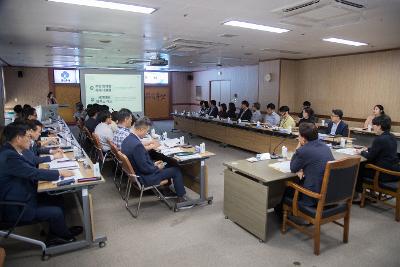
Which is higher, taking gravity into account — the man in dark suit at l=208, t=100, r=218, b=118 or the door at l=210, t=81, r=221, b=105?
the door at l=210, t=81, r=221, b=105

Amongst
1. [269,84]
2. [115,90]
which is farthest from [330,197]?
[269,84]

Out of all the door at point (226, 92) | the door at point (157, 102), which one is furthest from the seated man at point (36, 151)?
the door at point (157, 102)

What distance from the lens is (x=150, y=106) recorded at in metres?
13.9

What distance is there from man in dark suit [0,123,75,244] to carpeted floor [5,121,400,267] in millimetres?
418

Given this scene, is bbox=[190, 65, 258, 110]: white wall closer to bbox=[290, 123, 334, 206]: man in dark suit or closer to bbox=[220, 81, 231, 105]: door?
bbox=[220, 81, 231, 105]: door

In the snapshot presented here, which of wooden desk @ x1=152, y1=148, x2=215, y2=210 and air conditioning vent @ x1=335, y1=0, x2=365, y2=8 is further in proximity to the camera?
wooden desk @ x1=152, y1=148, x2=215, y2=210

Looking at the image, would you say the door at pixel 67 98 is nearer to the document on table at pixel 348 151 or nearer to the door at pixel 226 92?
the door at pixel 226 92

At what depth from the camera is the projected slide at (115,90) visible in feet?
22.4

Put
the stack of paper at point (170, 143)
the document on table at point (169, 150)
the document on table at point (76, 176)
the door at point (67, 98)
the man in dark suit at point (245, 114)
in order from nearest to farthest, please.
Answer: the document on table at point (76, 176) → the document on table at point (169, 150) → the stack of paper at point (170, 143) → the man in dark suit at point (245, 114) → the door at point (67, 98)

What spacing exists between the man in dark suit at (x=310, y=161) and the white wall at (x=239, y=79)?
27.8 ft

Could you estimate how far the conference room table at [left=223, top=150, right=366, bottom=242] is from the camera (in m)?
2.70

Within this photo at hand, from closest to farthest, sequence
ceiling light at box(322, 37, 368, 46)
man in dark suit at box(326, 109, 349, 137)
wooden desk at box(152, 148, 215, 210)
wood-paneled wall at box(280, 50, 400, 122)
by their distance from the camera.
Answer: wooden desk at box(152, 148, 215, 210) → man in dark suit at box(326, 109, 349, 137) → ceiling light at box(322, 37, 368, 46) → wood-paneled wall at box(280, 50, 400, 122)

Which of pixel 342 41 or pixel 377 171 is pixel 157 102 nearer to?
pixel 342 41

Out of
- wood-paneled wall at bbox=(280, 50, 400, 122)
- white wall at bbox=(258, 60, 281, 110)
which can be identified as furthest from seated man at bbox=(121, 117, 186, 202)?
white wall at bbox=(258, 60, 281, 110)
